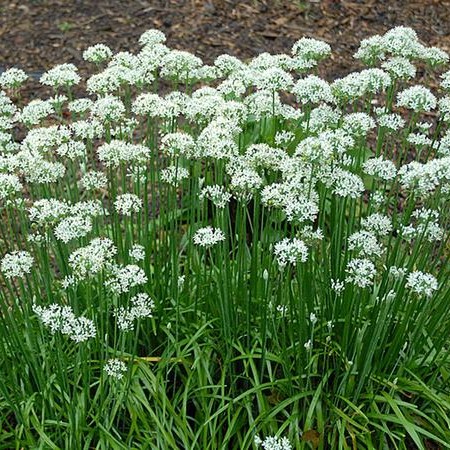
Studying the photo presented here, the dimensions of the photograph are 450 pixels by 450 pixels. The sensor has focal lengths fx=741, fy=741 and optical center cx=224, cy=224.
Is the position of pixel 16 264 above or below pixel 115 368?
above

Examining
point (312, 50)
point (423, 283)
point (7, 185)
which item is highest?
point (312, 50)

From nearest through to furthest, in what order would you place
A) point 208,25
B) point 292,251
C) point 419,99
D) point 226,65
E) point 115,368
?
point 292,251
point 115,368
point 419,99
point 226,65
point 208,25

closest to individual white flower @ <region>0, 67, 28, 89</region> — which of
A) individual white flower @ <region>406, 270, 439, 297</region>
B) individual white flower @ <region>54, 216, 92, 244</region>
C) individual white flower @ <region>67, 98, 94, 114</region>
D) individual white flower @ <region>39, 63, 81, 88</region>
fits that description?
individual white flower @ <region>39, 63, 81, 88</region>

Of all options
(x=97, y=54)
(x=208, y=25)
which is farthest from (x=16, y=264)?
(x=208, y=25)

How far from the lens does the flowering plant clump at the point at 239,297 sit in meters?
3.63

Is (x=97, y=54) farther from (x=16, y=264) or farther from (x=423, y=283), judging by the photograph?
(x=423, y=283)

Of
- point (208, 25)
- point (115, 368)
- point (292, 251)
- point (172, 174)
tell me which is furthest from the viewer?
point (208, 25)

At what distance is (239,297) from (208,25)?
19.6 feet

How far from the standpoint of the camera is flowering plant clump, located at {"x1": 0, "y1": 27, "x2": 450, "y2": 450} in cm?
363

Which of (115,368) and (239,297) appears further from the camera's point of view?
(239,297)

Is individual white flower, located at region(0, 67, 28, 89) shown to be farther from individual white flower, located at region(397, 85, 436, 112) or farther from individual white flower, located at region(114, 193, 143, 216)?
individual white flower, located at region(397, 85, 436, 112)

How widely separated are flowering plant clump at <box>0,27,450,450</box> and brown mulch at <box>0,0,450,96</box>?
15.1ft

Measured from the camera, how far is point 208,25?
943cm

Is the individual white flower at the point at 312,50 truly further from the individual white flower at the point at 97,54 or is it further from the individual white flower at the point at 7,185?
the individual white flower at the point at 7,185
